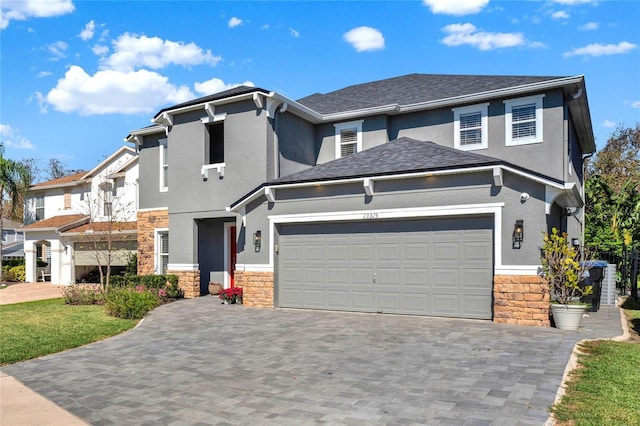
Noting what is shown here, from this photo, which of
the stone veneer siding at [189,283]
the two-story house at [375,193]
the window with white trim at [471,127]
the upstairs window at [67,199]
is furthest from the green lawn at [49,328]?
the upstairs window at [67,199]

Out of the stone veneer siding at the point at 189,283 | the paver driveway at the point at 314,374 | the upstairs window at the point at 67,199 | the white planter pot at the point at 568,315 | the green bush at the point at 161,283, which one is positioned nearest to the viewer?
the paver driveway at the point at 314,374

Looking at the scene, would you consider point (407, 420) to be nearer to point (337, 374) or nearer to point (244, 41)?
point (337, 374)

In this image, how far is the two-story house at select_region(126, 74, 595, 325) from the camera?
1091 cm

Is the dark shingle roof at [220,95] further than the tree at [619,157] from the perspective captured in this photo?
No

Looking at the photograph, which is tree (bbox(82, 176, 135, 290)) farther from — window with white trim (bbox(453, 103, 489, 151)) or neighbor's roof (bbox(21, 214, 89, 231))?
window with white trim (bbox(453, 103, 489, 151))

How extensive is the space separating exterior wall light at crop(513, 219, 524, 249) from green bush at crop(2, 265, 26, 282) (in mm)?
28611

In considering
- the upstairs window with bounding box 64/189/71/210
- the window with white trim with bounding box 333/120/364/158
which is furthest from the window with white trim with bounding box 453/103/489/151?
the upstairs window with bounding box 64/189/71/210

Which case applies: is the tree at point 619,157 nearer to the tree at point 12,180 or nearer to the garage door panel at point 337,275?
the garage door panel at point 337,275

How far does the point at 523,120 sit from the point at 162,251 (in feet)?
45.2

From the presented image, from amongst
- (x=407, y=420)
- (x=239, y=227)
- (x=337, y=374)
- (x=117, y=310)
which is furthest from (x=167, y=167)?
(x=407, y=420)

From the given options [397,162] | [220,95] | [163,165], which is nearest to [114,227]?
[163,165]

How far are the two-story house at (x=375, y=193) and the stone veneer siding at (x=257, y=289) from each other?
0.05m

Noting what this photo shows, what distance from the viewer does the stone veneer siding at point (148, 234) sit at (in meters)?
18.2

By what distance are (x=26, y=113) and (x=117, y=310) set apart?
→ 853cm
